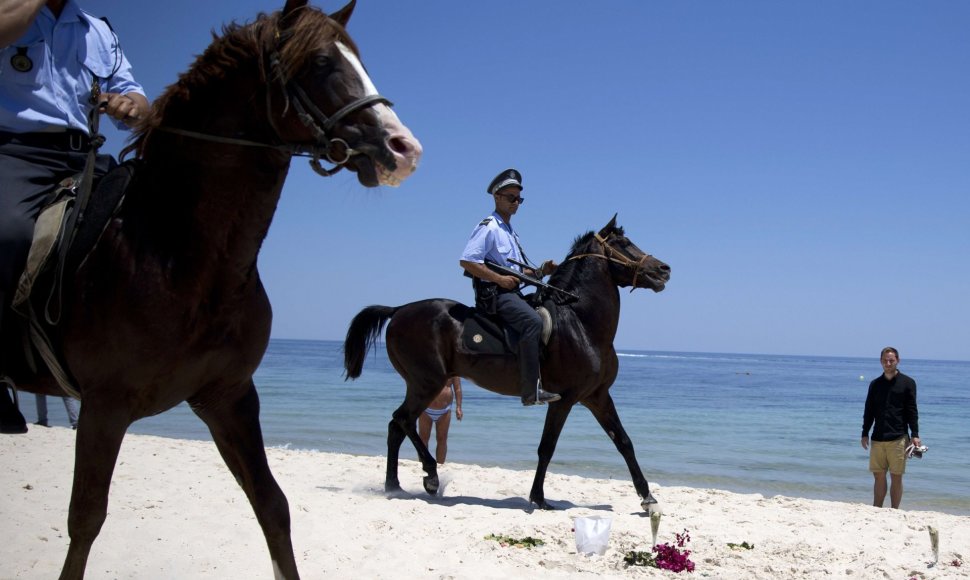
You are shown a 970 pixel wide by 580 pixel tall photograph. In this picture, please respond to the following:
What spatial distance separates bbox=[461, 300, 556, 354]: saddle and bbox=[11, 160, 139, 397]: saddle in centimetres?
545

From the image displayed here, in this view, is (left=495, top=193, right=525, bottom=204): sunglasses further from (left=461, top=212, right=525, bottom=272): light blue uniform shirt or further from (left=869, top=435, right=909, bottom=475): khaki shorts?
(left=869, top=435, right=909, bottom=475): khaki shorts

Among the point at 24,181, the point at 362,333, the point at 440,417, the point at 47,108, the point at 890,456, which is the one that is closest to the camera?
the point at 24,181

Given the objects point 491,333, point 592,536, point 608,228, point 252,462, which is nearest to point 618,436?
point 491,333

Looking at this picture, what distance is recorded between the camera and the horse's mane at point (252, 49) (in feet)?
9.65

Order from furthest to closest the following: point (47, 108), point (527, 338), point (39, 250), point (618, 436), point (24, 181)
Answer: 1. point (618, 436)
2. point (527, 338)
3. point (47, 108)
4. point (24, 181)
5. point (39, 250)

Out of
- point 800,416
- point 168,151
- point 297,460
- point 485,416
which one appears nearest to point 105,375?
point 168,151

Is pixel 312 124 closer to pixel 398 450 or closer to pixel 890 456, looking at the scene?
pixel 398 450

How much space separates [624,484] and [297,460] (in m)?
4.19

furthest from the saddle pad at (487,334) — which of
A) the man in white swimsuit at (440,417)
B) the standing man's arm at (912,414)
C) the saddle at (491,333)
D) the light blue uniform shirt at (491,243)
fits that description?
the standing man's arm at (912,414)

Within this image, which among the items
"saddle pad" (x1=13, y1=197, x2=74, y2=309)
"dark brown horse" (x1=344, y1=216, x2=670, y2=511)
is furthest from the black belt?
"dark brown horse" (x1=344, y1=216, x2=670, y2=511)

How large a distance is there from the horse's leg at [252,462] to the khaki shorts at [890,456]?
889cm

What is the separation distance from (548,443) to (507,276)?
5.82 feet

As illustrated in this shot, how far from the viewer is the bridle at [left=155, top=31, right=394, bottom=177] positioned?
9.31 ft

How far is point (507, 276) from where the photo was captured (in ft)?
26.9
